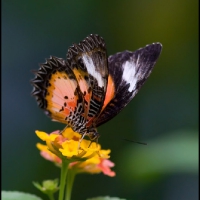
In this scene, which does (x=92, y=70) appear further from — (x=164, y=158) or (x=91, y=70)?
(x=164, y=158)

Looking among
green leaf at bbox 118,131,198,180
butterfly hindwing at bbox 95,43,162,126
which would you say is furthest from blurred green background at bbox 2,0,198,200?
butterfly hindwing at bbox 95,43,162,126

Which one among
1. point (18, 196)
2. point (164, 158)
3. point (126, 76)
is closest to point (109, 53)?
point (164, 158)

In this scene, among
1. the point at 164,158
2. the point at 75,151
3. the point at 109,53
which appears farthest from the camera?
the point at 109,53

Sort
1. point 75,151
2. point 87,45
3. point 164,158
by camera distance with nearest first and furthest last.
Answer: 1. point 75,151
2. point 87,45
3. point 164,158

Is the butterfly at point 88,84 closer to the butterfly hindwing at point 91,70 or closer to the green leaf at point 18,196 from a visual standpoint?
the butterfly hindwing at point 91,70

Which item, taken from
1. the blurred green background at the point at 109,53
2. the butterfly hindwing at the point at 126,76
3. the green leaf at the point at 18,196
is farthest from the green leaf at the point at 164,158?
the green leaf at the point at 18,196

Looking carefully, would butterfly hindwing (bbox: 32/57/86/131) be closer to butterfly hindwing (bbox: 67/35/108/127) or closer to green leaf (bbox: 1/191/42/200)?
butterfly hindwing (bbox: 67/35/108/127)

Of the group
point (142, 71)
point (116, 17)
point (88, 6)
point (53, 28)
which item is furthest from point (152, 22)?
point (142, 71)
